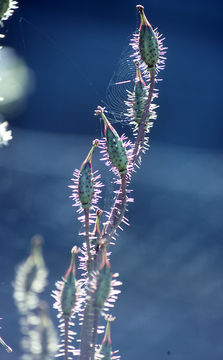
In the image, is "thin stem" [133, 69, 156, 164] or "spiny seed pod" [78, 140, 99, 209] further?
"thin stem" [133, 69, 156, 164]

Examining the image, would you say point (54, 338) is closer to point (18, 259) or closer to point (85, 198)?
point (85, 198)

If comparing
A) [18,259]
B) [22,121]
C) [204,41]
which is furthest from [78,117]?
[18,259]

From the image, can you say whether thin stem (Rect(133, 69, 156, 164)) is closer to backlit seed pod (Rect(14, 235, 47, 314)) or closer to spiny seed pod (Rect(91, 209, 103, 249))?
spiny seed pod (Rect(91, 209, 103, 249))

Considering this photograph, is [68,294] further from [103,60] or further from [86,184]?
[103,60]

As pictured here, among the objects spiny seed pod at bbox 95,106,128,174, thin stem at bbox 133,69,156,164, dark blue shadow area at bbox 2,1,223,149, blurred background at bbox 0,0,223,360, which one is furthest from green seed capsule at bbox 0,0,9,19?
dark blue shadow area at bbox 2,1,223,149

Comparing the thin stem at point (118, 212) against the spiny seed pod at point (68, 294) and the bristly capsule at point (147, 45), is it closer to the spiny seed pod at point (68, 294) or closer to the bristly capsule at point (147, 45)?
the spiny seed pod at point (68, 294)

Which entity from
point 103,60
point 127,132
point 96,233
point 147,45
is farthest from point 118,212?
point 103,60

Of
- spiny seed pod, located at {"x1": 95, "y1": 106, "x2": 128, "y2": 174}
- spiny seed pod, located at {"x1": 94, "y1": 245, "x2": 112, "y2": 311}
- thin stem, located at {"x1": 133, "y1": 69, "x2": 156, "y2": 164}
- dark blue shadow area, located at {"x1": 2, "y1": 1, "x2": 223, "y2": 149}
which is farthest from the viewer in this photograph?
dark blue shadow area, located at {"x1": 2, "y1": 1, "x2": 223, "y2": 149}
